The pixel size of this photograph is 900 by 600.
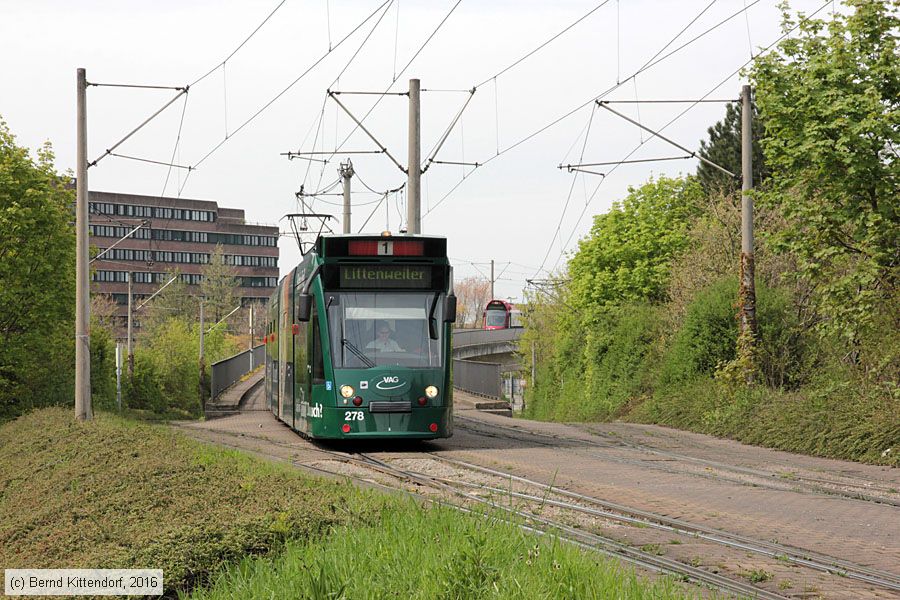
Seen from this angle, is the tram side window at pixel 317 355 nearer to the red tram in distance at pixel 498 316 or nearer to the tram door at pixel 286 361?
the tram door at pixel 286 361

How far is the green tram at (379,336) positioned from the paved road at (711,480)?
0.71 meters

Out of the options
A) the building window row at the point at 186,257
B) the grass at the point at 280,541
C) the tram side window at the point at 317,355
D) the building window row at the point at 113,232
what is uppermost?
the building window row at the point at 113,232

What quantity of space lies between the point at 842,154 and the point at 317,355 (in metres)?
9.83

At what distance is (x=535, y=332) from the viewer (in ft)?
238

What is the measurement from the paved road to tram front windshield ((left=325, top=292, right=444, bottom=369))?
1694 mm

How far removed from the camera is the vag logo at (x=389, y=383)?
1881 centimetres

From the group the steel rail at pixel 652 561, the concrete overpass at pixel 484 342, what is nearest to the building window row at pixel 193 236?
the concrete overpass at pixel 484 342

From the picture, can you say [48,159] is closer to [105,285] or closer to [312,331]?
[312,331]

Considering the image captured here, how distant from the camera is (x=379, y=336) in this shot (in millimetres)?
19109

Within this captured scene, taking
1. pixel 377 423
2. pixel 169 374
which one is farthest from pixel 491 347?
pixel 377 423

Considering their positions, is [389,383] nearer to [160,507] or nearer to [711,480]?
[711,480]

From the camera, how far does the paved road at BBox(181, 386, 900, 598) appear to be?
973 cm

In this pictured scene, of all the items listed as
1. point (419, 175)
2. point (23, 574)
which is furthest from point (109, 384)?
point (23, 574)

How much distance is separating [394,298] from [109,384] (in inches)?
1202
